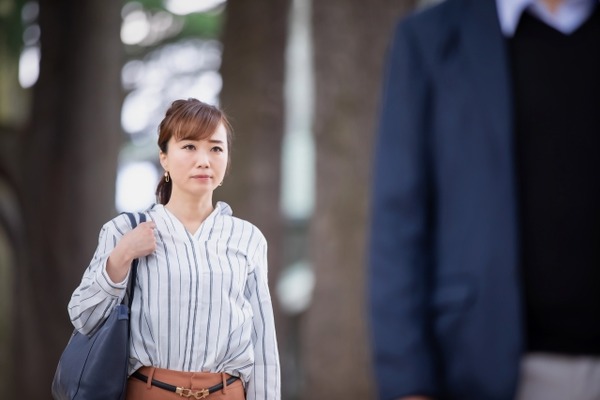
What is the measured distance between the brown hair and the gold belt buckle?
0.50 meters

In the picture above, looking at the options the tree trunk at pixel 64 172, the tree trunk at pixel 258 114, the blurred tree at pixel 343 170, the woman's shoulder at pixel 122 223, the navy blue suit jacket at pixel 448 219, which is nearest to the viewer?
the navy blue suit jacket at pixel 448 219

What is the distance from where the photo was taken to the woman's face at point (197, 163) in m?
2.44

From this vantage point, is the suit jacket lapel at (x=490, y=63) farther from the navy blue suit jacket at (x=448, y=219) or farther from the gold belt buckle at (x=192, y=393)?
the gold belt buckle at (x=192, y=393)

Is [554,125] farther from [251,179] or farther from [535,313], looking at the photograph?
[251,179]

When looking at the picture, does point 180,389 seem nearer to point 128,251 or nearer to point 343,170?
point 128,251

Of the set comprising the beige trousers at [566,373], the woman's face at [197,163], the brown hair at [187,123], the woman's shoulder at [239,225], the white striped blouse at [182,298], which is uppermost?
the brown hair at [187,123]

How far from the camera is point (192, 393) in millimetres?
2332

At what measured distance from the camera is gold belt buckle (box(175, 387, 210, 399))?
2.32 metres

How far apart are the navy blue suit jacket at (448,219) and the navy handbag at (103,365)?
0.61 metres

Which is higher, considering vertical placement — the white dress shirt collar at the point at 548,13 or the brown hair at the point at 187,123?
the white dress shirt collar at the point at 548,13

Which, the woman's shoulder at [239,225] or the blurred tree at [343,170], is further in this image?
the blurred tree at [343,170]

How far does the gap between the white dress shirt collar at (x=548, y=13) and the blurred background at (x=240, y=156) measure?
16.3 feet

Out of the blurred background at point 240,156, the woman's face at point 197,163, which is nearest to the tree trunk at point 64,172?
the blurred background at point 240,156

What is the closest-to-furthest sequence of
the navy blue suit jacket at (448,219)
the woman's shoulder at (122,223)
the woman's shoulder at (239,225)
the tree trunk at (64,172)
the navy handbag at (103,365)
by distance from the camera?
1. the navy blue suit jacket at (448,219)
2. the navy handbag at (103,365)
3. the woman's shoulder at (122,223)
4. the woman's shoulder at (239,225)
5. the tree trunk at (64,172)
